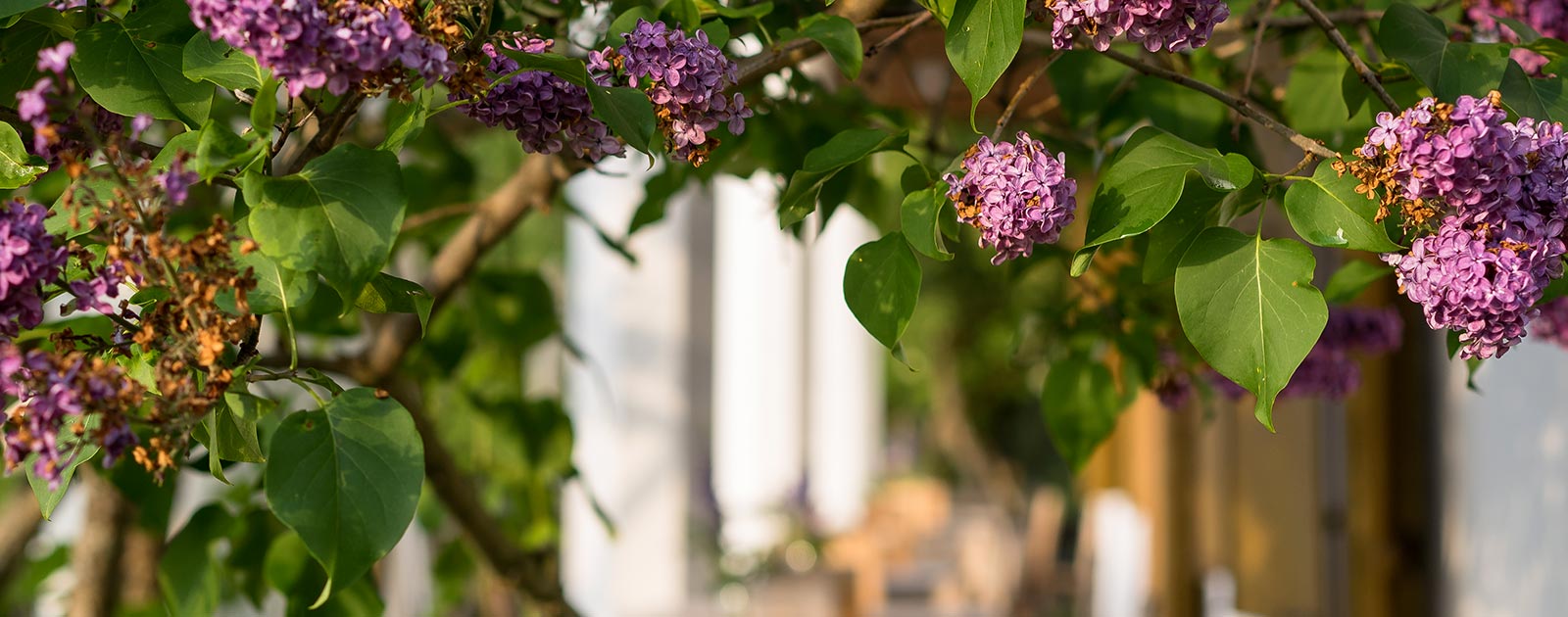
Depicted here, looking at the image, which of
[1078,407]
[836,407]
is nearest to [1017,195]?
[1078,407]

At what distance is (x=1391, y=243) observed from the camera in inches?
20.4

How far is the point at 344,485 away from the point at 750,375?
18.4 feet

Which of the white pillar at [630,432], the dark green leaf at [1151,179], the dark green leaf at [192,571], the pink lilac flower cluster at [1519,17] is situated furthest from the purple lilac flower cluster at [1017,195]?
the white pillar at [630,432]

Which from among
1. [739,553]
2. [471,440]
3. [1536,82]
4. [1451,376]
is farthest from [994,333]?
[1536,82]

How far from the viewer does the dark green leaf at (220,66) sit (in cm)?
49

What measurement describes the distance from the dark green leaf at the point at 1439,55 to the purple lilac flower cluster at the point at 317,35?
425 millimetres

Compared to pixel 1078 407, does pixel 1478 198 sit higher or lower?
higher

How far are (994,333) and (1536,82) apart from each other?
8.19m

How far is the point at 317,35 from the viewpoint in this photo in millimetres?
406

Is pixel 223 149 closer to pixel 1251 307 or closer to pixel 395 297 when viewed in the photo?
pixel 395 297

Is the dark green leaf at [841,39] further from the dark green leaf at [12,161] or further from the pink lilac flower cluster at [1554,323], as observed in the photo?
the pink lilac flower cluster at [1554,323]

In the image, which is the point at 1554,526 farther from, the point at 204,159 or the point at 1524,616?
the point at 204,159

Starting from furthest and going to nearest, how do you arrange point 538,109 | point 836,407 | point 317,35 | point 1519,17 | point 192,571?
point 836,407, point 192,571, point 1519,17, point 538,109, point 317,35

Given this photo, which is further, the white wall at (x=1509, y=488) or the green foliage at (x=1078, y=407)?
the white wall at (x=1509, y=488)
